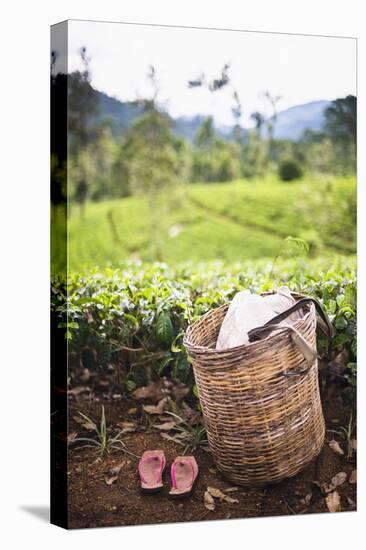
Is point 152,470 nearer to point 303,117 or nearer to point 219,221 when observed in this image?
point 303,117

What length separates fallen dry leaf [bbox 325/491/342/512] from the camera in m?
4.01

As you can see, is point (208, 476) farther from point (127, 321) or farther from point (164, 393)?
point (127, 321)

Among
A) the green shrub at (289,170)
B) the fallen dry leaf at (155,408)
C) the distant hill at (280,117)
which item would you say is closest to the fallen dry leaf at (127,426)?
the fallen dry leaf at (155,408)

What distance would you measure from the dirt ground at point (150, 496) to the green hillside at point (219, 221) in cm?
223

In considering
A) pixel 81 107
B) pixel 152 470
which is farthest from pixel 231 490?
pixel 81 107

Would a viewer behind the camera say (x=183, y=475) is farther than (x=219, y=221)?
No

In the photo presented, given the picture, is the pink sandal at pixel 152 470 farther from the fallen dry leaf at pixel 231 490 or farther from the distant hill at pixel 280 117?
the distant hill at pixel 280 117

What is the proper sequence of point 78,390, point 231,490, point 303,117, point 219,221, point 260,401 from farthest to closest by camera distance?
point 219,221 < point 303,117 < point 78,390 < point 231,490 < point 260,401

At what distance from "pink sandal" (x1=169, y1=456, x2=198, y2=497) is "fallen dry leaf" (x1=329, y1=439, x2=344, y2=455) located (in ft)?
2.35

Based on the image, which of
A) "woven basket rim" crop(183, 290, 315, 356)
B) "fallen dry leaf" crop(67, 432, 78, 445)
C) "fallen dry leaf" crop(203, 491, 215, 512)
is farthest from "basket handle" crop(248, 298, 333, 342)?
"fallen dry leaf" crop(67, 432, 78, 445)

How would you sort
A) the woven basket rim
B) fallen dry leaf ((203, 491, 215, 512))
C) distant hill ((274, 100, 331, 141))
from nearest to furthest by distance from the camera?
the woven basket rim → fallen dry leaf ((203, 491, 215, 512)) → distant hill ((274, 100, 331, 141))

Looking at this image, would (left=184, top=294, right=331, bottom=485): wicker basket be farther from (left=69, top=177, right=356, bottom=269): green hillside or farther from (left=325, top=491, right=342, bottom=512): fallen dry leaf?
(left=69, top=177, right=356, bottom=269): green hillside

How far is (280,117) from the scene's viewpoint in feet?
15.5

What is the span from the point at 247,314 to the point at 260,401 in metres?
0.39
